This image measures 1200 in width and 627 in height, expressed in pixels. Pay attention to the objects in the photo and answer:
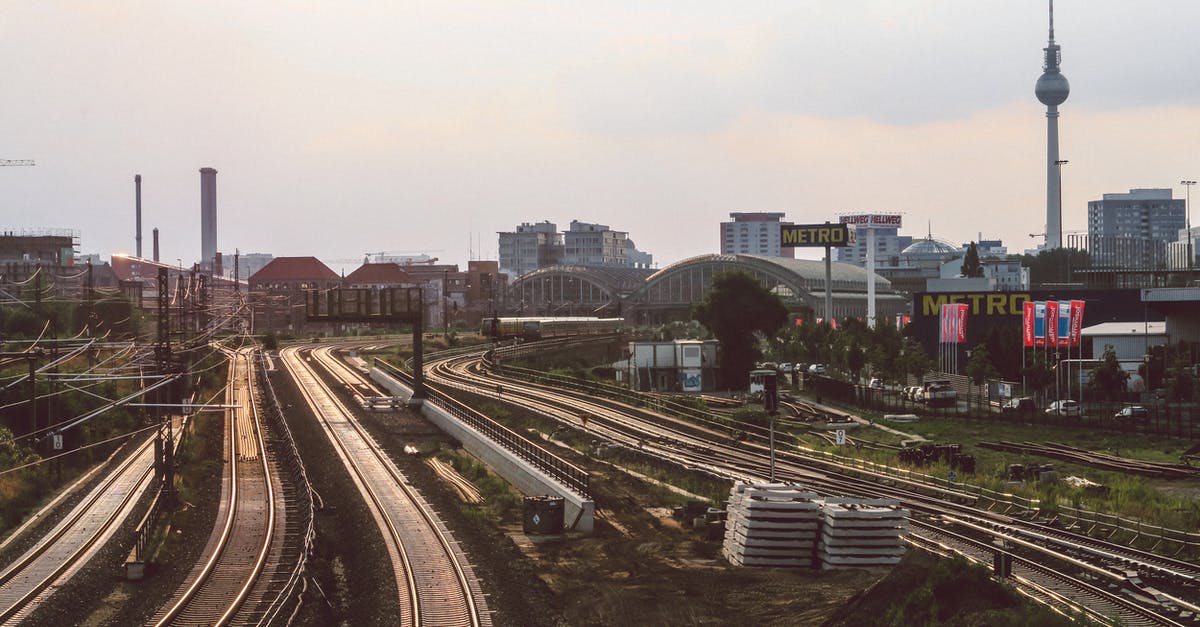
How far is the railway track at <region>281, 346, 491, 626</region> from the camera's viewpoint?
25.2 metres

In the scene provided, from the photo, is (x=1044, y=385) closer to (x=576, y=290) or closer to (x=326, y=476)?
(x=326, y=476)

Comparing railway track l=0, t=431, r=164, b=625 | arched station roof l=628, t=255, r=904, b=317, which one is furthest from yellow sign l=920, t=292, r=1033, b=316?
railway track l=0, t=431, r=164, b=625

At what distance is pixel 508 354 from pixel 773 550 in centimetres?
8269

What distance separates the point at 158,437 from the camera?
38531mm

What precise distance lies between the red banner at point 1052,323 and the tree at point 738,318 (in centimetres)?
2590

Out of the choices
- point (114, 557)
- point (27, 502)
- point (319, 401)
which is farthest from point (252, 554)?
point (319, 401)

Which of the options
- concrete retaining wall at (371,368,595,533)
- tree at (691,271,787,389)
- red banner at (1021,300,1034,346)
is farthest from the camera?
tree at (691,271,787,389)

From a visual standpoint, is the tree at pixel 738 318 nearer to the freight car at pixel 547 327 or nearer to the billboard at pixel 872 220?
the freight car at pixel 547 327

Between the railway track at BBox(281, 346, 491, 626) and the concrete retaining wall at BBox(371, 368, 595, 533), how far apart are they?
362 cm

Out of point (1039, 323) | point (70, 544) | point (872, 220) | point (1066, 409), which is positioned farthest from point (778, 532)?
point (872, 220)

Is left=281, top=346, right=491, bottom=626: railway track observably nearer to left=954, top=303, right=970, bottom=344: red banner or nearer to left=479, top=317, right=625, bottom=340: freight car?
left=954, top=303, right=970, bottom=344: red banner

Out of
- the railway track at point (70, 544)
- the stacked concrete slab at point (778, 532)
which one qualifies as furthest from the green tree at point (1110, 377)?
the railway track at point (70, 544)

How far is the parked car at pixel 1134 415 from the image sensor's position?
179ft

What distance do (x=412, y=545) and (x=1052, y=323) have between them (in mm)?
45841
